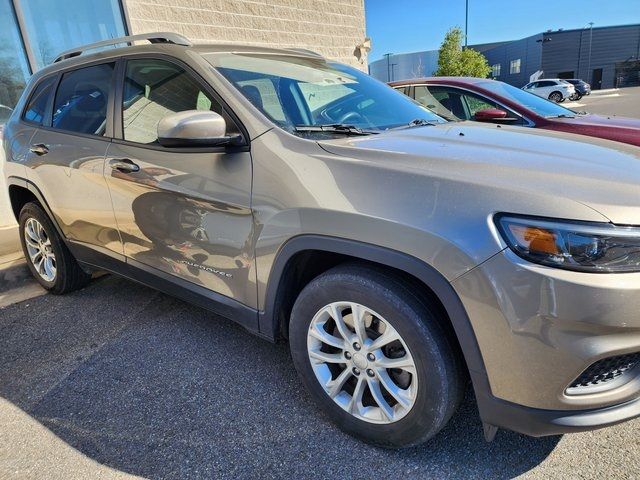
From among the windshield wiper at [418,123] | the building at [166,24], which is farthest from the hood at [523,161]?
the building at [166,24]

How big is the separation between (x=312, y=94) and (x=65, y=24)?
5.43 meters

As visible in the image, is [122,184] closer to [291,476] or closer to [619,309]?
[291,476]

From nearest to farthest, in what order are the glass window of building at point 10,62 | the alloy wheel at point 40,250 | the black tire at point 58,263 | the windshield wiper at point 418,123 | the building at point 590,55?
the windshield wiper at point 418,123, the black tire at point 58,263, the alloy wheel at point 40,250, the glass window of building at point 10,62, the building at point 590,55

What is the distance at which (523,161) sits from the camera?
176cm

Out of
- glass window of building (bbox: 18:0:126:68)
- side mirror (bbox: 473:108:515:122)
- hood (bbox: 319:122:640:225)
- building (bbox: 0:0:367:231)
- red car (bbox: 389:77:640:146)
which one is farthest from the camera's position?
glass window of building (bbox: 18:0:126:68)

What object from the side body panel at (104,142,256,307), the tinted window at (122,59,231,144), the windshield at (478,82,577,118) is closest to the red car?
the windshield at (478,82,577,118)

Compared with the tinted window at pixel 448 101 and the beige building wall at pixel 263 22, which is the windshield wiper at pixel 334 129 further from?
the beige building wall at pixel 263 22

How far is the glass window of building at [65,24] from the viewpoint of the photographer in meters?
5.98

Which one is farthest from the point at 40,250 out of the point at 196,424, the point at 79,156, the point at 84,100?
the point at 196,424

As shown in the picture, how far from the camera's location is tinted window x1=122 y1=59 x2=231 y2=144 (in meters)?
2.47

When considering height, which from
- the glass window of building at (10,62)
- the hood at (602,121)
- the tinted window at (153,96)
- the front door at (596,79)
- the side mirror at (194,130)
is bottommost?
the front door at (596,79)

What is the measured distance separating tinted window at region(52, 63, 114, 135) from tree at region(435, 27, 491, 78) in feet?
95.7

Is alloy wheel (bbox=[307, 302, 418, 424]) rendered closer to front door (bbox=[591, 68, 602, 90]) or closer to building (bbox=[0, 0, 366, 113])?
building (bbox=[0, 0, 366, 113])

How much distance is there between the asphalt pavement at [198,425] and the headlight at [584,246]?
95 cm
